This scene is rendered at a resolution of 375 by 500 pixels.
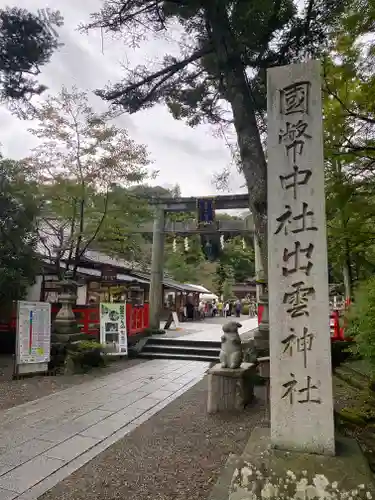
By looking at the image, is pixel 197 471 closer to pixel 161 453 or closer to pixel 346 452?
pixel 161 453

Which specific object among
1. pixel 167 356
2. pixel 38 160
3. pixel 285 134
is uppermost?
pixel 38 160

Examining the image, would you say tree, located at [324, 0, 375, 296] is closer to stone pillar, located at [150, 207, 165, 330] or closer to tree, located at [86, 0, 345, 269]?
tree, located at [86, 0, 345, 269]

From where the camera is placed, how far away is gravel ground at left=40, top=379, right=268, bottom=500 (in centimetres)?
308

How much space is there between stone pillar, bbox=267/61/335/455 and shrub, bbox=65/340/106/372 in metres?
6.72

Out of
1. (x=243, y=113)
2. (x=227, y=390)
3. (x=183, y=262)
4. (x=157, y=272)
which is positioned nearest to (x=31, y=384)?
(x=227, y=390)

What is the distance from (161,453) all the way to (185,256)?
2885 centimetres

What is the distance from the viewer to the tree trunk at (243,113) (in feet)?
Answer: 17.9

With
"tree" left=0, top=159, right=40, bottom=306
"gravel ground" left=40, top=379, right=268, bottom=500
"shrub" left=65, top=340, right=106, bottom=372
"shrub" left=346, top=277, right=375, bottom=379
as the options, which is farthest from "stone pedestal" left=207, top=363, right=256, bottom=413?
"tree" left=0, top=159, right=40, bottom=306

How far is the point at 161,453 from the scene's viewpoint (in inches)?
154

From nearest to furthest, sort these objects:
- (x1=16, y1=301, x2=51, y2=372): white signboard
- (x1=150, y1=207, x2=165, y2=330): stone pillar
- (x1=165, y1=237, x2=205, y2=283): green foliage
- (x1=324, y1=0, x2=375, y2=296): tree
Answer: (x1=324, y1=0, x2=375, y2=296): tree → (x1=16, y1=301, x2=51, y2=372): white signboard → (x1=150, y1=207, x2=165, y2=330): stone pillar → (x1=165, y1=237, x2=205, y2=283): green foliage

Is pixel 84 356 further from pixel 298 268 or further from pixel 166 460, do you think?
pixel 298 268

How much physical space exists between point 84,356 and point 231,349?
439cm

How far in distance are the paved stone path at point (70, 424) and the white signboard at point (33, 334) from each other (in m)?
1.41

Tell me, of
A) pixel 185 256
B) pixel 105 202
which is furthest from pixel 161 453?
pixel 185 256
